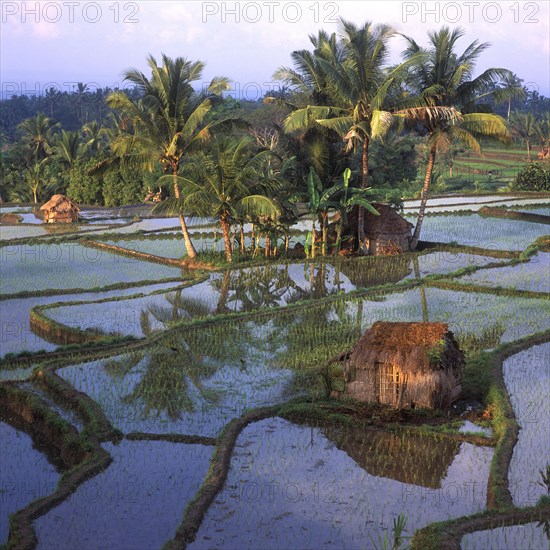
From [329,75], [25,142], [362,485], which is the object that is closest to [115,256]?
[329,75]

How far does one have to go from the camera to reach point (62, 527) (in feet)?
19.2

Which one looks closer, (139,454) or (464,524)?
(464,524)

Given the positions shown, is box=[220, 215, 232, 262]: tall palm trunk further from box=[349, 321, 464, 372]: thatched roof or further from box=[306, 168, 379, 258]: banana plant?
box=[349, 321, 464, 372]: thatched roof

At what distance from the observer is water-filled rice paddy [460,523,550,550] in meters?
5.54

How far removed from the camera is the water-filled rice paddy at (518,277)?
13617 millimetres

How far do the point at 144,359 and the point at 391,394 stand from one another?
310cm

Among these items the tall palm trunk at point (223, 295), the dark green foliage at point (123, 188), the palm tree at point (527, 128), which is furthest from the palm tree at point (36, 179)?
the palm tree at point (527, 128)

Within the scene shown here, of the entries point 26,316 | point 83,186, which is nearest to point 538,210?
point 83,186

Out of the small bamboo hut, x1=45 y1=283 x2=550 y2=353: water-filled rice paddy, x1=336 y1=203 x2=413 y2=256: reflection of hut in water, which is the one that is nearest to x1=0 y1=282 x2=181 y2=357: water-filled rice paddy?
x1=45 y1=283 x2=550 y2=353: water-filled rice paddy

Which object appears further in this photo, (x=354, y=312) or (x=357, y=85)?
(x=357, y=85)

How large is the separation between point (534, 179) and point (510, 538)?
22540 millimetres

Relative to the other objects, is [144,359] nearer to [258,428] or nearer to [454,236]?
[258,428]

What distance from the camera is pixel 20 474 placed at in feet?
23.1

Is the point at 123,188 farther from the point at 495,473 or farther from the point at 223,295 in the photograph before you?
the point at 495,473
